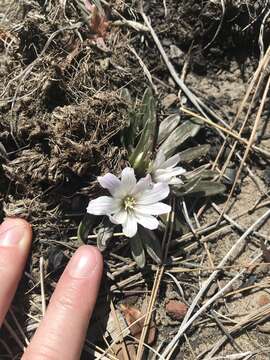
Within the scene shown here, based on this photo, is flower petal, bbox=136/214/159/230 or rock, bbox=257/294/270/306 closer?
flower petal, bbox=136/214/159/230

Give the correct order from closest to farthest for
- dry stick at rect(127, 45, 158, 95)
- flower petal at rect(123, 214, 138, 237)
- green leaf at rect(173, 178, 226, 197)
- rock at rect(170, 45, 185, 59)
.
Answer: flower petal at rect(123, 214, 138, 237)
green leaf at rect(173, 178, 226, 197)
dry stick at rect(127, 45, 158, 95)
rock at rect(170, 45, 185, 59)

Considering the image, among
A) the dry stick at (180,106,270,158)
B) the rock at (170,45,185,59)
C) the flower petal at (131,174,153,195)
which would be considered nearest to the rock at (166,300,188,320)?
the flower petal at (131,174,153,195)

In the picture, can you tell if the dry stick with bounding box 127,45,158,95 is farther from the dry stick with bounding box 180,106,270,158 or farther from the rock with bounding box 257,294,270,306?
the rock with bounding box 257,294,270,306

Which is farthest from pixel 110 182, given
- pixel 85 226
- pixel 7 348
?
pixel 7 348

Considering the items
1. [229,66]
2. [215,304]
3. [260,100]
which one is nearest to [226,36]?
[229,66]

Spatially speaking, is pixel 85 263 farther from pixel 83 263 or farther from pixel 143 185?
pixel 143 185

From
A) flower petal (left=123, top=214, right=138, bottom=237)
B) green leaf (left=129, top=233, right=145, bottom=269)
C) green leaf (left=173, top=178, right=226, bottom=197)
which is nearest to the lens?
flower petal (left=123, top=214, right=138, bottom=237)
